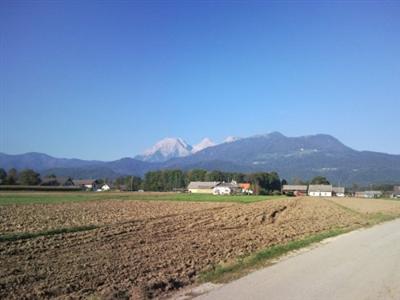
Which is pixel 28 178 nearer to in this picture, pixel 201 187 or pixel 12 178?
pixel 12 178

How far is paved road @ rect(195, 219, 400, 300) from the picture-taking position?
31.4ft

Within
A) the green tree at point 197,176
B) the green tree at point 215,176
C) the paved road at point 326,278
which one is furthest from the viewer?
the green tree at point 197,176

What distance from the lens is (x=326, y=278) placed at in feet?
37.3

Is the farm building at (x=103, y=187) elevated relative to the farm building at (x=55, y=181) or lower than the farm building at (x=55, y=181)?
lower

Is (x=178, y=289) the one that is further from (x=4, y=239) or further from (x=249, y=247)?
(x=4, y=239)

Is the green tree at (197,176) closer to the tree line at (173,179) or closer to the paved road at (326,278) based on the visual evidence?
the tree line at (173,179)

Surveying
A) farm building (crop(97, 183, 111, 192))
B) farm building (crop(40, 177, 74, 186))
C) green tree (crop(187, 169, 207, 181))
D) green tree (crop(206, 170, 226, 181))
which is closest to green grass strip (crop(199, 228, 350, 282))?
farm building (crop(40, 177, 74, 186))

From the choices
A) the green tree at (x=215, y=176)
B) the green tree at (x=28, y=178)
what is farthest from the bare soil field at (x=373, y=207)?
the green tree at (x=215, y=176)

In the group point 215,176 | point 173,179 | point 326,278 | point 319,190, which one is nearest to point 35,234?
point 326,278

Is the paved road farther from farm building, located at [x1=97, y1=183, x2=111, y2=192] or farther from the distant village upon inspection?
farm building, located at [x1=97, y1=183, x2=111, y2=192]

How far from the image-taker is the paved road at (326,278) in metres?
9.56

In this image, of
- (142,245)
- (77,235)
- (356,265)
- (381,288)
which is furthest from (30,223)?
(381,288)

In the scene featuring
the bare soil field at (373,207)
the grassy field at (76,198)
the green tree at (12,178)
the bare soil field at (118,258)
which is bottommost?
the bare soil field at (118,258)

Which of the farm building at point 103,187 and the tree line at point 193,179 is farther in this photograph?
the farm building at point 103,187
